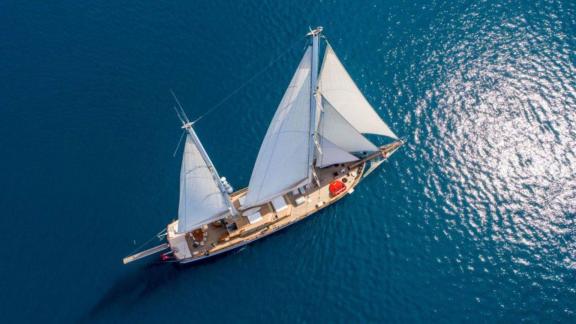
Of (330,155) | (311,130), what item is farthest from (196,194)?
(330,155)

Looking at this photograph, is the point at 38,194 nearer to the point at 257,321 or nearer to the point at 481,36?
the point at 257,321

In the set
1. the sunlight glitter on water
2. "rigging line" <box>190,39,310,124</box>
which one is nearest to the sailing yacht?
the sunlight glitter on water

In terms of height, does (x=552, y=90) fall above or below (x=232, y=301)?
above

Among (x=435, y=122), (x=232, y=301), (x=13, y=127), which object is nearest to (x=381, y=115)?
(x=435, y=122)

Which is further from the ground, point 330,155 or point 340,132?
point 340,132

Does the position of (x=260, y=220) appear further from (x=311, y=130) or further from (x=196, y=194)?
(x=311, y=130)

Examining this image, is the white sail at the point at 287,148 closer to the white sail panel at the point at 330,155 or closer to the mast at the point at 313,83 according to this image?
the mast at the point at 313,83
